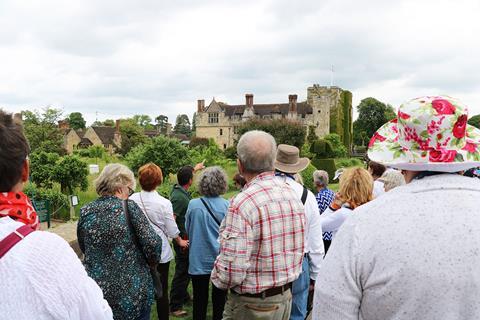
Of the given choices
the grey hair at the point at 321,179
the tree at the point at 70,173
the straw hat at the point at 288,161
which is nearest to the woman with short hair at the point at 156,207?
the straw hat at the point at 288,161

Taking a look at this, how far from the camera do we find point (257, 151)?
2932 mm

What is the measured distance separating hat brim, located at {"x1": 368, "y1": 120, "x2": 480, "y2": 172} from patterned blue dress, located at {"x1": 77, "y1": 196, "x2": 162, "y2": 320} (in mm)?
2028

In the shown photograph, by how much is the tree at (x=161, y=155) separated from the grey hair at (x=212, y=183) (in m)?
18.7

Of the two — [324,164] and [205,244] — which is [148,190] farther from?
[324,164]

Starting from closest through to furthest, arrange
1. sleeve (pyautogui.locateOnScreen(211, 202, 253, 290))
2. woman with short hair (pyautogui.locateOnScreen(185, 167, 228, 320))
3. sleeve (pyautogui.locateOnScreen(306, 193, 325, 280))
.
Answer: sleeve (pyautogui.locateOnScreen(211, 202, 253, 290))
sleeve (pyautogui.locateOnScreen(306, 193, 325, 280))
woman with short hair (pyautogui.locateOnScreen(185, 167, 228, 320))

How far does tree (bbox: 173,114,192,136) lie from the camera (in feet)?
413

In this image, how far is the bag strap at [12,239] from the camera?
52.1 inches

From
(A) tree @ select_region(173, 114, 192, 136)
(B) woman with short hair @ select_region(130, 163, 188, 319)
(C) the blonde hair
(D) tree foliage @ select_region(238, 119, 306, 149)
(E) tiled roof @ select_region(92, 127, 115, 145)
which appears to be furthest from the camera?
(A) tree @ select_region(173, 114, 192, 136)

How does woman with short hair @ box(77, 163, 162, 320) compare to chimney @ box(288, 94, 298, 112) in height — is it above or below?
below

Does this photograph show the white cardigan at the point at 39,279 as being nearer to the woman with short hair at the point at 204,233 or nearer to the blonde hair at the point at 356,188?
the woman with short hair at the point at 204,233

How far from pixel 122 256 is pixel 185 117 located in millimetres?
129214

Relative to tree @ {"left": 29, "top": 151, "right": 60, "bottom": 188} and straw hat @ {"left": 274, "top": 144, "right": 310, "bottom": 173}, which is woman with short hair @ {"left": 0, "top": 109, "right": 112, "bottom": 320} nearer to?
straw hat @ {"left": 274, "top": 144, "right": 310, "bottom": 173}

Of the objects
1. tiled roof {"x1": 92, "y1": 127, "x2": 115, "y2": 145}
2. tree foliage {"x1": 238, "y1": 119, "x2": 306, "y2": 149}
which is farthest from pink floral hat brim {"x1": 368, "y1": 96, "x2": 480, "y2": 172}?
tiled roof {"x1": 92, "y1": 127, "x2": 115, "y2": 145}

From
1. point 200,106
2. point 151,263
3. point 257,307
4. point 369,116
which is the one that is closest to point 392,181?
point 257,307
